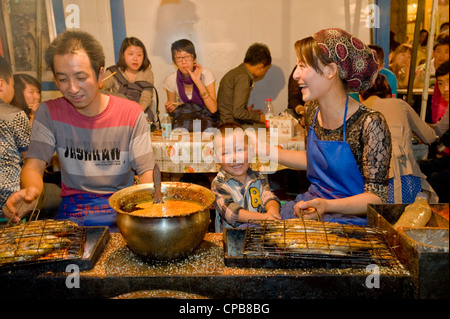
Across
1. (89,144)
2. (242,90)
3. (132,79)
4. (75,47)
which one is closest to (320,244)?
(89,144)

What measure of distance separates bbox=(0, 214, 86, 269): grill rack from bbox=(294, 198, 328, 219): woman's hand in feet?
3.36

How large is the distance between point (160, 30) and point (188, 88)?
1644mm

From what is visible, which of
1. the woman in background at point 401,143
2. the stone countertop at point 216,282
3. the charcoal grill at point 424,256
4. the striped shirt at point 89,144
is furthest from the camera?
the woman in background at point 401,143

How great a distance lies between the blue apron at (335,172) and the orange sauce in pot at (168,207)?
0.96 meters

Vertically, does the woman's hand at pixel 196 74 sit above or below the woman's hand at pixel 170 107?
above

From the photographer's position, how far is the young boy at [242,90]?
5.52 metres

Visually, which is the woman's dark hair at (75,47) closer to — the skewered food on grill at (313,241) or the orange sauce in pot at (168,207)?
the orange sauce in pot at (168,207)

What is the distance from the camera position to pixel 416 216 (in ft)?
5.31

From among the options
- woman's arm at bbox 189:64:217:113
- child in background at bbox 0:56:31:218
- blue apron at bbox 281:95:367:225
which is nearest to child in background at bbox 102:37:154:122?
woman's arm at bbox 189:64:217:113

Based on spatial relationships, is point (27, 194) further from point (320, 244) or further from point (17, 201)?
point (320, 244)

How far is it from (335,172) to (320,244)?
0.97 m

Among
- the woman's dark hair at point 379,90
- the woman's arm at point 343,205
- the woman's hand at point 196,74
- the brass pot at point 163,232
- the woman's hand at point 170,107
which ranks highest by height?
the woman's hand at point 196,74

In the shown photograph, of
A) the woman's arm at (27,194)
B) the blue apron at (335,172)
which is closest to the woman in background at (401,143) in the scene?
the blue apron at (335,172)

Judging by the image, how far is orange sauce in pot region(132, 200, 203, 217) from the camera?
1.59 m
